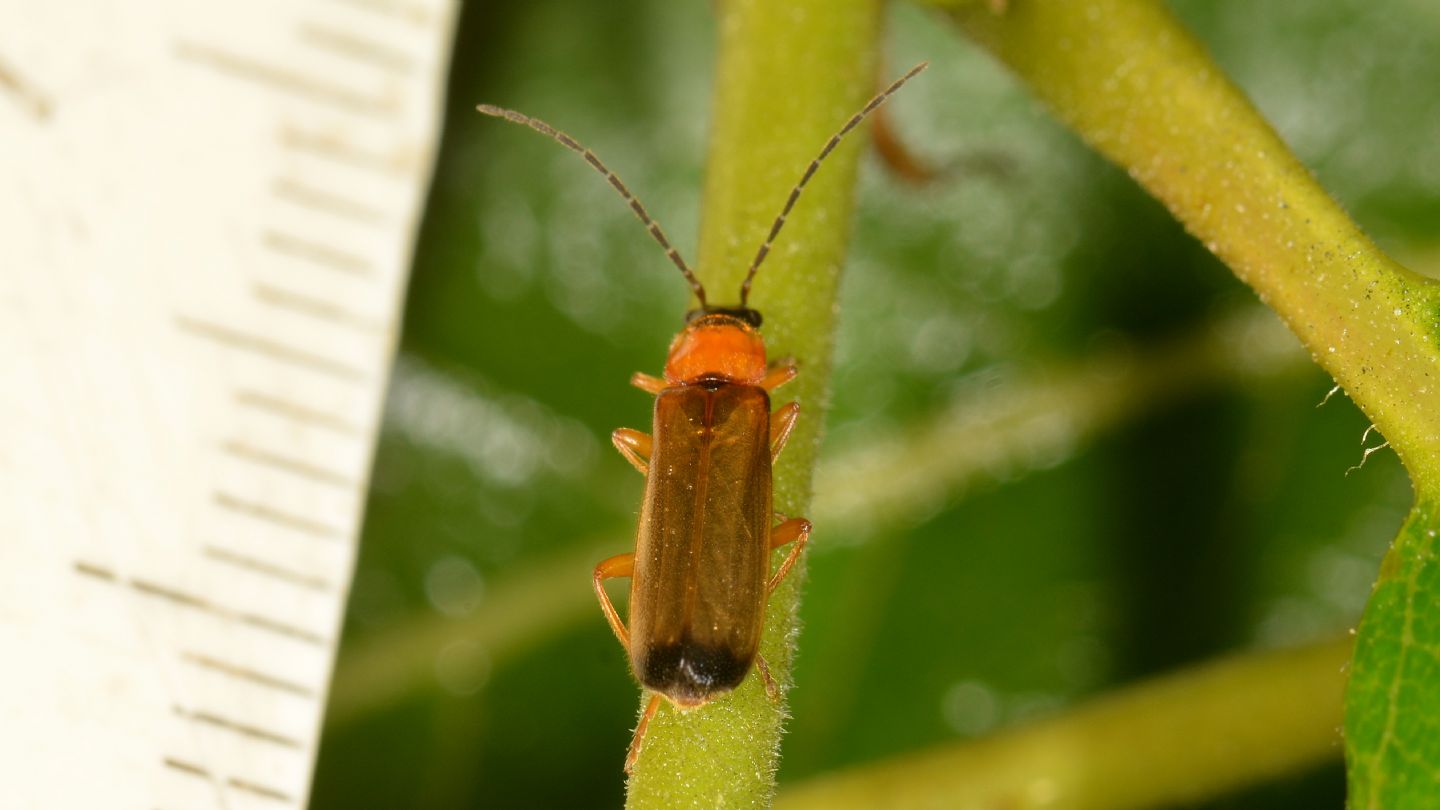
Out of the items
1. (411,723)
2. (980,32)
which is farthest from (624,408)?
(980,32)

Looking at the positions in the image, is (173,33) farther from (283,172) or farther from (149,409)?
(149,409)

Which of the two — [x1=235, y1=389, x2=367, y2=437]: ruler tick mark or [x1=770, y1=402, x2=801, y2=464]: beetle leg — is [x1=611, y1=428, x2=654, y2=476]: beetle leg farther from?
[x1=235, y1=389, x2=367, y2=437]: ruler tick mark

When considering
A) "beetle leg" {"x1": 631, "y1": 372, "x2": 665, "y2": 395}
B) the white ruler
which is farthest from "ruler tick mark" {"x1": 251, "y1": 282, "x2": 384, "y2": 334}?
"beetle leg" {"x1": 631, "y1": 372, "x2": 665, "y2": 395}

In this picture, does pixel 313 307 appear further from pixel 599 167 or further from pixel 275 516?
pixel 599 167

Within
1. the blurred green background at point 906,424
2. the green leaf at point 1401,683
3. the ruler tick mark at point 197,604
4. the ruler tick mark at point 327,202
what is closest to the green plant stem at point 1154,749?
the blurred green background at point 906,424

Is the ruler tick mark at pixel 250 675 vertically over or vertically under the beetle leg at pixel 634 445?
under

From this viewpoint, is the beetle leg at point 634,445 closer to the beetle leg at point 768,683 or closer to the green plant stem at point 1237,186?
the beetle leg at point 768,683

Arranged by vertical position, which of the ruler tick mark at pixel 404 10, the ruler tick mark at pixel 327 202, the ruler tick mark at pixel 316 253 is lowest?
the ruler tick mark at pixel 316 253
